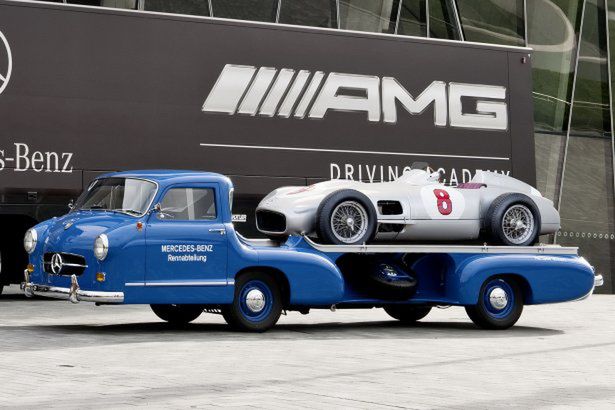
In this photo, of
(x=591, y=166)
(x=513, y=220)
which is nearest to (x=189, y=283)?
(x=513, y=220)

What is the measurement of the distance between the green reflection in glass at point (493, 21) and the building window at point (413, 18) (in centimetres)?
107

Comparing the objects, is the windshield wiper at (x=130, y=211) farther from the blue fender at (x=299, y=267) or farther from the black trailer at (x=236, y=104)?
the black trailer at (x=236, y=104)

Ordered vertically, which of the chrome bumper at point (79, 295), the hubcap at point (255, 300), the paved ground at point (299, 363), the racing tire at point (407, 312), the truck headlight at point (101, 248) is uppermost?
the truck headlight at point (101, 248)

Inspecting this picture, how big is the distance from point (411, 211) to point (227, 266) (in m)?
2.53

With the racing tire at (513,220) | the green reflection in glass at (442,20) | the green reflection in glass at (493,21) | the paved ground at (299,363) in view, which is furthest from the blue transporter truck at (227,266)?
the green reflection in glass at (493,21)

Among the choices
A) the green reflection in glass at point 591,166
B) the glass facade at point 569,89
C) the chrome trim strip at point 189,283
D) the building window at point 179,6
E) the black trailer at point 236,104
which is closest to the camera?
the chrome trim strip at point 189,283

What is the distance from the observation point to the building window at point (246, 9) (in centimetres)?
2619

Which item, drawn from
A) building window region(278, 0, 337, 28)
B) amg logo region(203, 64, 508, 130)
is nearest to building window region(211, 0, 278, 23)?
building window region(278, 0, 337, 28)

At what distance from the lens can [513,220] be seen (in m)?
15.7

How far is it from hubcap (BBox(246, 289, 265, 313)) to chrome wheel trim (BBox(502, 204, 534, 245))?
337 centimetres

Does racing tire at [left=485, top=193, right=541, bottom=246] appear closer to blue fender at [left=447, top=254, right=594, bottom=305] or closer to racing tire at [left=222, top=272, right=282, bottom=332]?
blue fender at [left=447, top=254, right=594, bottom=305]

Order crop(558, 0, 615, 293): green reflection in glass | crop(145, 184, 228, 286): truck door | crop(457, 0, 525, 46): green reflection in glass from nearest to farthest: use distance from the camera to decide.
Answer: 1. crop(145, 184, 228, 286): truck door
2. crop(457, 0, 525, 46): green reflection in glass
3. crop(558, 0, 615, 293): green reflection in glass

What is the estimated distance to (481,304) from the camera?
1560 cm

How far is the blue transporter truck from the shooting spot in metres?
13.4
